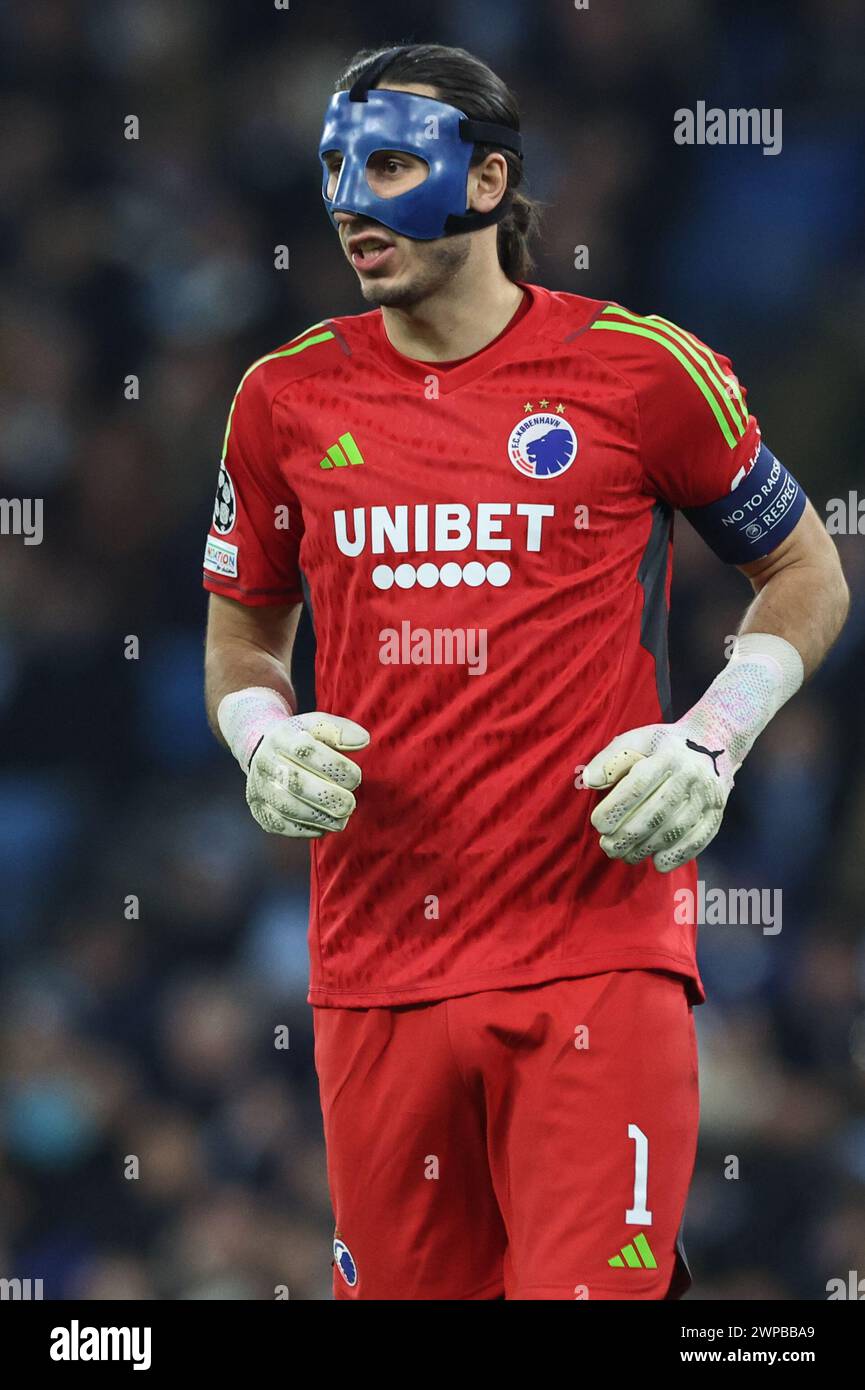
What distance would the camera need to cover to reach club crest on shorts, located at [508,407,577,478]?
2.36 m

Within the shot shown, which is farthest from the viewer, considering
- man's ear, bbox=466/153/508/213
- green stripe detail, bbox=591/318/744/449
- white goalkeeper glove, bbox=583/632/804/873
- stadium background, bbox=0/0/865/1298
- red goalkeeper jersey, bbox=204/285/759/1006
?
stadium background, bbox=0/0/865/1298

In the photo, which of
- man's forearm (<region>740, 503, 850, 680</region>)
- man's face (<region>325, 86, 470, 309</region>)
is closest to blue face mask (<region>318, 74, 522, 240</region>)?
man's face (<region>325, 86, 470, 309</region>)

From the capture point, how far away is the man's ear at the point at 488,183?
99.5 inches

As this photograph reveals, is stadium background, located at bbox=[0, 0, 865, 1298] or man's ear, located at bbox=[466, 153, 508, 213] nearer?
man's ear, located at bbox=[466, 153, 508, 213]

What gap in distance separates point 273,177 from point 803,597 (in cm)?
234

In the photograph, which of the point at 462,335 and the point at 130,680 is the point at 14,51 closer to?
the point at 130,680

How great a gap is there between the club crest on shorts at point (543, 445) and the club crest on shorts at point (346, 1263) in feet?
3.34

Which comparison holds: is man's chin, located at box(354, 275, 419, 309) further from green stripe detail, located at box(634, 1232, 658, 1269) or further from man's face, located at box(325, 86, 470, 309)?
green stripe detail, located at box(634, 1232, 658, 1269)

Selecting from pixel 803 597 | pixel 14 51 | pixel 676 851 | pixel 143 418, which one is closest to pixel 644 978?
pixel 676 851

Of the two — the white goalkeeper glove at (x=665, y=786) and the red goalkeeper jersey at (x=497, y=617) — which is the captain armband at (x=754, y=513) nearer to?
the red goalkeeper jersey at (x=497, y=617)

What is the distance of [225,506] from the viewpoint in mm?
2639

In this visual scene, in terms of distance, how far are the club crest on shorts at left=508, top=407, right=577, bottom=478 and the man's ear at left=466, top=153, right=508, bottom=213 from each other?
34 cm

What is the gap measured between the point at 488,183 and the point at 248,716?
793 millimetres

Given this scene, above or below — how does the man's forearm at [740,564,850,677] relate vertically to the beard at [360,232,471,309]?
below
